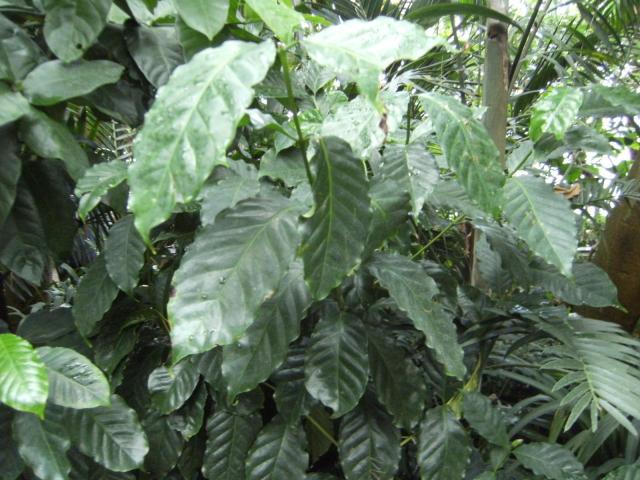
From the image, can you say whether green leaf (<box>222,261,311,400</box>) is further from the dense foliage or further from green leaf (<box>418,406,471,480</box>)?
green leaf (<box>418,406,471,480</box>)

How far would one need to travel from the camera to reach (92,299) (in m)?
0.92

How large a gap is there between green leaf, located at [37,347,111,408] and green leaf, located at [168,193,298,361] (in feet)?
0.77

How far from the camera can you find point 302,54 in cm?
100

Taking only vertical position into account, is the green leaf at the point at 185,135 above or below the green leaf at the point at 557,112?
below

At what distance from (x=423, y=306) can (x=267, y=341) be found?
0.24 meters

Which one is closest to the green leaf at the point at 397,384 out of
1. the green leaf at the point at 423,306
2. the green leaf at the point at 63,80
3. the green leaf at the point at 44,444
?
the green leaf at the point at 423,306

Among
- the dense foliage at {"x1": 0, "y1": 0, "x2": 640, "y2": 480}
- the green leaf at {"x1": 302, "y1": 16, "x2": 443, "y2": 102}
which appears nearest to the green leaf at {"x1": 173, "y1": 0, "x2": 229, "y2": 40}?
the dense foliage at {"x1": 0, "y1": 0, "x2": 640, "y2": 480}

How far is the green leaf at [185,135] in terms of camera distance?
1.52ft

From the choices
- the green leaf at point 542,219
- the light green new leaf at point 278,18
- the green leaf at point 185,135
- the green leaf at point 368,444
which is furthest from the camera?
the green leaf at point 368,444

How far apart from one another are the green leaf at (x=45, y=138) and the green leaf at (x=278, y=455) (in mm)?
537

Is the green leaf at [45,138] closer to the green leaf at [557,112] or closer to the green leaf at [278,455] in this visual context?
the green leaf at [278,455]

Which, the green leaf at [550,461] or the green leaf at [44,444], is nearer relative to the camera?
the green leaf at [44,444]

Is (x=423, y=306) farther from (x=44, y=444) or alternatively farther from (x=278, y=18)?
(x=44, y=444)

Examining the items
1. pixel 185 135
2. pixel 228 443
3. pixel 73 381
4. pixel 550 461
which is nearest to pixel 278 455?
pixel 228 443
